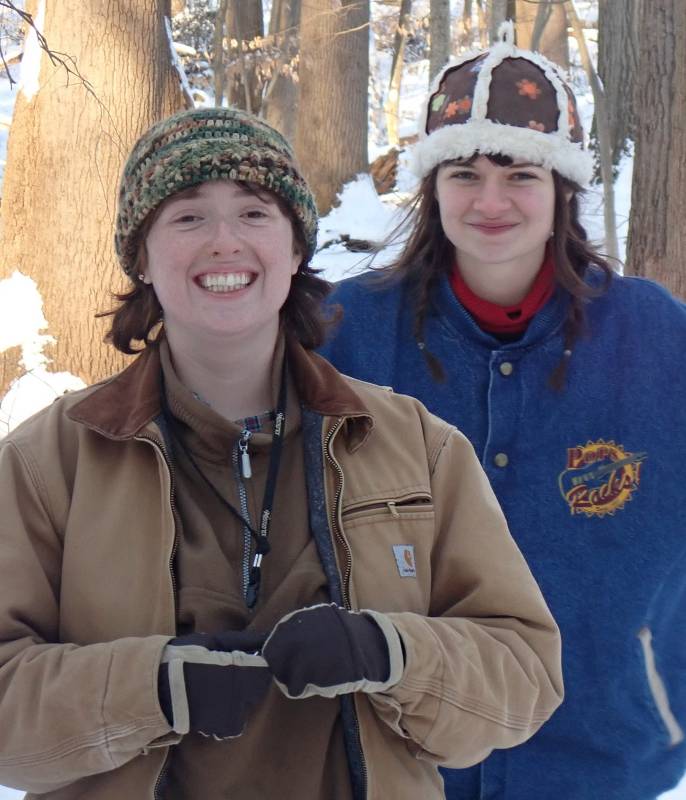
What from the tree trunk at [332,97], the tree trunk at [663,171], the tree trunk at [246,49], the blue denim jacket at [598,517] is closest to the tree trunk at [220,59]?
the tree trunk at [246,49]

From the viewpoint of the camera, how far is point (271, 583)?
1.98 meters

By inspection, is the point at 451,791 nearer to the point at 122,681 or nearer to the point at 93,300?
the point at 122,681

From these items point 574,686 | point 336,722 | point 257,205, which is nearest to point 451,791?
point 574,686

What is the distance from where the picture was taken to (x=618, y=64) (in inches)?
485

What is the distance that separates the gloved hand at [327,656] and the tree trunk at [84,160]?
15.0 ft

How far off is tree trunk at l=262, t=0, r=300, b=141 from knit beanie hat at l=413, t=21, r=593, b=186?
1187cm

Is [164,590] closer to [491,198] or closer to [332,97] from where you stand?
[491,198]

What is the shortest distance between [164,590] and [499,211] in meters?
1.52

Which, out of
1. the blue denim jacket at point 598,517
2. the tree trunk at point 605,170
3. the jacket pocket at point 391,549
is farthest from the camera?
the tree trunk at point 605,170

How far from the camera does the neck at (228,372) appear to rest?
7.00ft

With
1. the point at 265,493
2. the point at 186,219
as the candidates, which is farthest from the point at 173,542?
the point at 186,219

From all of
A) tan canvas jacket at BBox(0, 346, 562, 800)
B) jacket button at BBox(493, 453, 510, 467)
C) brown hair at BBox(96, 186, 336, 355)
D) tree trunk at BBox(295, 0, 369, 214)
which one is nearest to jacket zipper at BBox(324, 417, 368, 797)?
tan canvas jacket at BBox(0, 346, 562, 800)

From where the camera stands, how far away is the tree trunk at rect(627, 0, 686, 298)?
244 inches

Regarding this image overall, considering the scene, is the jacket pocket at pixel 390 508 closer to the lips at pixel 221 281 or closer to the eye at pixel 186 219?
the lips at pixel 221 281
